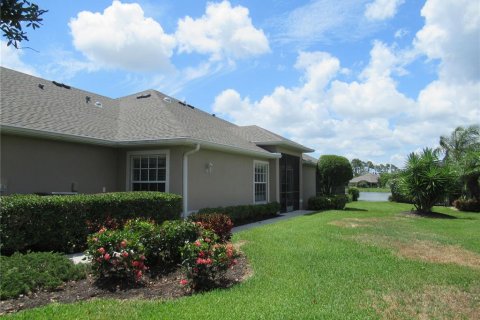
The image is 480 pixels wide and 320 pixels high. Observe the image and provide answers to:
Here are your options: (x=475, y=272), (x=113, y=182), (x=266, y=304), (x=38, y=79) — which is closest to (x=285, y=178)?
(x=113, y=182)

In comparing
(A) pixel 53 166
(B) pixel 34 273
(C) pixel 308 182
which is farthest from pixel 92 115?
(C) pixel 308 182

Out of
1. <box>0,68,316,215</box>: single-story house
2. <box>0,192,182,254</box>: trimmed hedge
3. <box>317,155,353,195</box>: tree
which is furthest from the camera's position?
<box>317,155,353,195</box>: tree

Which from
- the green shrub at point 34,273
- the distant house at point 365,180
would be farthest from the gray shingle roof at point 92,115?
the distant house at point 365,180

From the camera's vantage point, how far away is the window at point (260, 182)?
18703 mm

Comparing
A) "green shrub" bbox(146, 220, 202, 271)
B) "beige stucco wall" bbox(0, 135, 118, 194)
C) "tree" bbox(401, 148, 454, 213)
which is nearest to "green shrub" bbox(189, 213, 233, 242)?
"green shrub" bbox(146, 220, 202, 271)

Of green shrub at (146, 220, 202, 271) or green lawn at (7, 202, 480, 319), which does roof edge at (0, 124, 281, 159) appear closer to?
Answer: green lawn at (7, 202, 480, 319)

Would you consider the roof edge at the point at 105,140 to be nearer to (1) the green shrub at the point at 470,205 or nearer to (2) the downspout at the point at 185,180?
(2) the downspout at the point at 185,180

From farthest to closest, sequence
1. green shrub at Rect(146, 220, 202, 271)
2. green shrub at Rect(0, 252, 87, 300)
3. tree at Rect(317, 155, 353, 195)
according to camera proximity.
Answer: tree at Rect(317, 155, 353, 195) < green shrub at Rect(146, 220, 202, 271) < green shrub at Rect(0, 252, 87, 300)

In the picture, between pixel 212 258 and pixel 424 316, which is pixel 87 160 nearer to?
pixel 212 258

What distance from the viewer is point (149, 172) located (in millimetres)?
13711

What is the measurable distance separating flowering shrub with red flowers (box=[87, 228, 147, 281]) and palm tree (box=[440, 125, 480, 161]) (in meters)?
32.7

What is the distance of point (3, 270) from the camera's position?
6211mm

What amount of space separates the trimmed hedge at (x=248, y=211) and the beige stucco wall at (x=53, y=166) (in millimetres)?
3695

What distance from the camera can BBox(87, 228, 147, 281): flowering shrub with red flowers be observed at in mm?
6359
